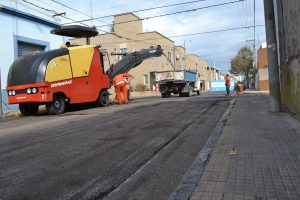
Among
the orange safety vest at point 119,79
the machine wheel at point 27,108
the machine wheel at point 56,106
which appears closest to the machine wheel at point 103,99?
the orange safety vest at point 119,79

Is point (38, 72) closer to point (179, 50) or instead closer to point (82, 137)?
point (82, 137)

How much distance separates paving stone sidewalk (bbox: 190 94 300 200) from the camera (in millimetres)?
4082

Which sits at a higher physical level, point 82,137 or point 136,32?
point 136,32

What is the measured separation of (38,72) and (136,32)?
40777mm

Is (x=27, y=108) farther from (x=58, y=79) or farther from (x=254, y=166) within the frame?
(x=254, y=166)

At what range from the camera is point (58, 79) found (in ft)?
47.9

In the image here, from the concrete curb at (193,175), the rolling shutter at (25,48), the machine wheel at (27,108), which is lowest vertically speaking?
the concrete curb at (193,175)

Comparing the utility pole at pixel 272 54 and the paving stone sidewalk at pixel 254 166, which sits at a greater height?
the utility pole at pixel 272 54

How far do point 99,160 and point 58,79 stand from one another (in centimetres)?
932

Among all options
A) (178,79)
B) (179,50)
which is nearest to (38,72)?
(178,79)

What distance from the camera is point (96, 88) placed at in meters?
17.3

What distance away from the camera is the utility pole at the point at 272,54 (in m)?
11.7

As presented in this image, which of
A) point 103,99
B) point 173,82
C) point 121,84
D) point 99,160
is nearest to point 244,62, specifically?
point 173,82

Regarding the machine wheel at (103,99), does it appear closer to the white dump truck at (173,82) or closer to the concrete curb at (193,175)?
the concrete curb at (193,175)
